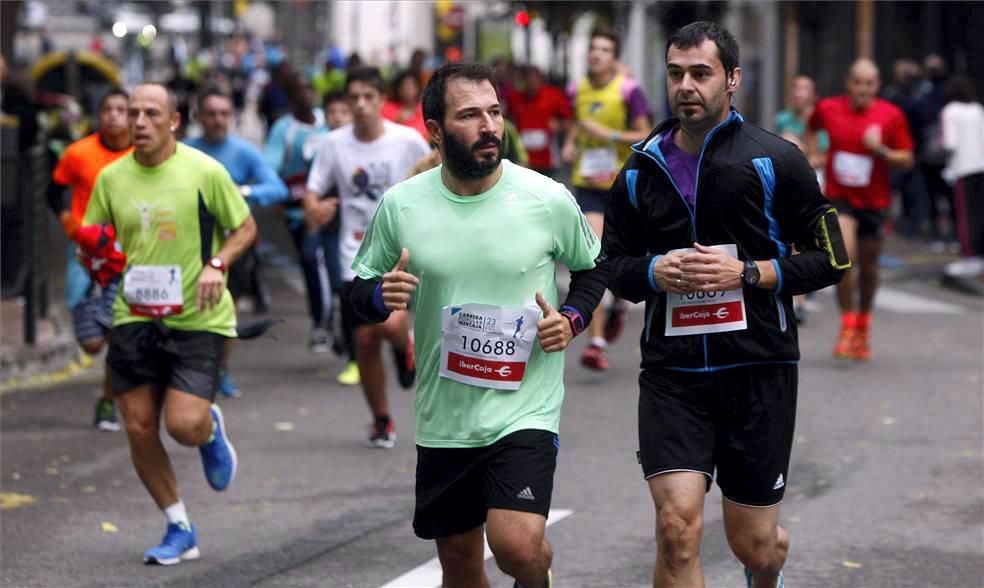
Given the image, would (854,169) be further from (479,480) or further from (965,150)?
(479,480)

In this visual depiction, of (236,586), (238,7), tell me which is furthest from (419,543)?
(238,7)

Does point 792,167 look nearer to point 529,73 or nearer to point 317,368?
point 317,368

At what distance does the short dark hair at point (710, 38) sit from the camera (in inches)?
207

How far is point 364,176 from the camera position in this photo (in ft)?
32.1

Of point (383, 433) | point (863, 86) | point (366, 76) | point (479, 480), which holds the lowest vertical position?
point (383, 433)

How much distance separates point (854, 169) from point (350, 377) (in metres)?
3.56

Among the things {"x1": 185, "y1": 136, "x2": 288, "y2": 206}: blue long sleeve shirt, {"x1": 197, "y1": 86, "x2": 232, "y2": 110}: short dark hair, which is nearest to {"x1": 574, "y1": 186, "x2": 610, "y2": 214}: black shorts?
{"x1": 197, "y1": 86, "x2": 232, "y2": 110}: short dark hair

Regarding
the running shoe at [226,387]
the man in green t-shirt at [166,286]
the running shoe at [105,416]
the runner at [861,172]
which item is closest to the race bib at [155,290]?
the man in green t-shirt at [166,286]

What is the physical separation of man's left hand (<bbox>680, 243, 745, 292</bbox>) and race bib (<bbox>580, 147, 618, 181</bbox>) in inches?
270

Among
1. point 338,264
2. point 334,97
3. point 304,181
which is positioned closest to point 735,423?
point 338,264

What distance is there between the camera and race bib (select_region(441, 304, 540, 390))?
5.20 metres

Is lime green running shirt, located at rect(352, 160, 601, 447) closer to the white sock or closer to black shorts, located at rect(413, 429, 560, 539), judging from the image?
black shorts, located at rect(413, 429, 560, 539)

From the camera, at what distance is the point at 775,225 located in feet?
17.7

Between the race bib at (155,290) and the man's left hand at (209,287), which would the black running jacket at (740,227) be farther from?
the race bib at (155,290)
